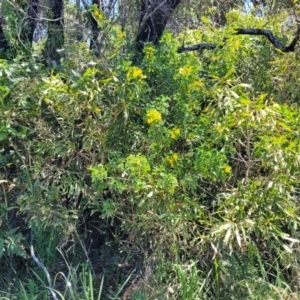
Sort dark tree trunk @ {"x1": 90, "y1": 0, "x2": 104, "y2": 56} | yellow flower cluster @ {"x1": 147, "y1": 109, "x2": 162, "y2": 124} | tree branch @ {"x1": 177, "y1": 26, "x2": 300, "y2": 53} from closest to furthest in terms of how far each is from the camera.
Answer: yellow flower cluster @ {"x1": 147, "y1": 109, "x2": 162, "y2": 124}
dark tree trunk @ {"x1": 90, "y1": 0, "x2": 104, "y2": 56}
tree branch @ {"x1": 177, "y1": 26, "x2": 300, "y2": 53}

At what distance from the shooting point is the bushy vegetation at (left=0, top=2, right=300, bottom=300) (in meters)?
2.95

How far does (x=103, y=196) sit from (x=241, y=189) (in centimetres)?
92

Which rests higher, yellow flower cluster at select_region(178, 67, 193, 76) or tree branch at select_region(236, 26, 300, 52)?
tree branch at select_region(236, 26, 300, 52)

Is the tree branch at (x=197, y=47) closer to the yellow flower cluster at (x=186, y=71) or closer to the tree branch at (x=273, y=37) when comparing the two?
the tree branch at (x=273, y=37)

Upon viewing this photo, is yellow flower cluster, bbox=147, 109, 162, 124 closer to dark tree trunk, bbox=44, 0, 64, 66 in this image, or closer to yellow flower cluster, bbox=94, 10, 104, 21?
yellow flower cluster, bbox=94, 10, 104, 21

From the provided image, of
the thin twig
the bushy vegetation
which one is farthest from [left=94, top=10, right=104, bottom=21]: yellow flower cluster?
the thin twig

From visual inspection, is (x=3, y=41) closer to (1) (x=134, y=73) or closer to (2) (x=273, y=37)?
(1) (x=134, y=73)

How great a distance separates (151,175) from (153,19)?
5.48ft

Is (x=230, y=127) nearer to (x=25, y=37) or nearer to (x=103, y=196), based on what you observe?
(x=103, y=196)

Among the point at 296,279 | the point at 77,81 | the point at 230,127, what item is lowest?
the point at 296,279

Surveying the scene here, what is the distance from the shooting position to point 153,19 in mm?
4008

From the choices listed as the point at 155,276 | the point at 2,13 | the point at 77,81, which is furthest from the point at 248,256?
the point at 2,13

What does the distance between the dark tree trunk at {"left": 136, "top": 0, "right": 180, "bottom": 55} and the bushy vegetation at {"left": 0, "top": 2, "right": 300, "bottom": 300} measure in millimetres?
475

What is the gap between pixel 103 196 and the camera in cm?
324
